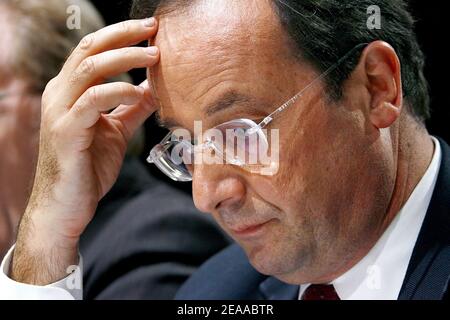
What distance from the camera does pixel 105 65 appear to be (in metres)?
1.71

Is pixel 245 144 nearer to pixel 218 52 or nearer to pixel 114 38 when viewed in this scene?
pixel 218 52

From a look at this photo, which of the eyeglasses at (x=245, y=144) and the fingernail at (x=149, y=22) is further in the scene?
the fingernail at (x=149, y=22)

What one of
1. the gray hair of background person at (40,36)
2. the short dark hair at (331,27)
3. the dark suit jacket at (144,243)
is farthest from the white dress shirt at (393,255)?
the gray hair of background person at (40,36)

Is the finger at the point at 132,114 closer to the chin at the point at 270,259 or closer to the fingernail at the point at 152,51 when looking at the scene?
the fingernail at the point at 152,51

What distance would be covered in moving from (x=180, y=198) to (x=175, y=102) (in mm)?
838

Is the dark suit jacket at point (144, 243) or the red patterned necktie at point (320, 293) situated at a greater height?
the red patterned necktie at point (320, 293)

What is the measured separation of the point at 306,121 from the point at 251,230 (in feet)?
0.79

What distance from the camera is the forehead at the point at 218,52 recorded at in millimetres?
1529

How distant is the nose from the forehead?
0.10 m

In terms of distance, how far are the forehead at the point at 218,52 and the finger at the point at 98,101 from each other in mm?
153

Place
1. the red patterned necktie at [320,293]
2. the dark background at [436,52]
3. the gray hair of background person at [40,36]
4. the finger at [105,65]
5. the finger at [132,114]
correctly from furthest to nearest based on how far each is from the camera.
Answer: the gray hair of background person at [40,36], the dark background at [436,52], the finger at [132,114], the red patterned necktie at [320,293], the finger at [105,65]

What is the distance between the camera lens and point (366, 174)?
161 cm

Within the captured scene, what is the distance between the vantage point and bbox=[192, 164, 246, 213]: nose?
158cm

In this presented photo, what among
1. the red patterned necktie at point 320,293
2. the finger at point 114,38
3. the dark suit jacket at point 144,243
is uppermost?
the finger at point 114,38
